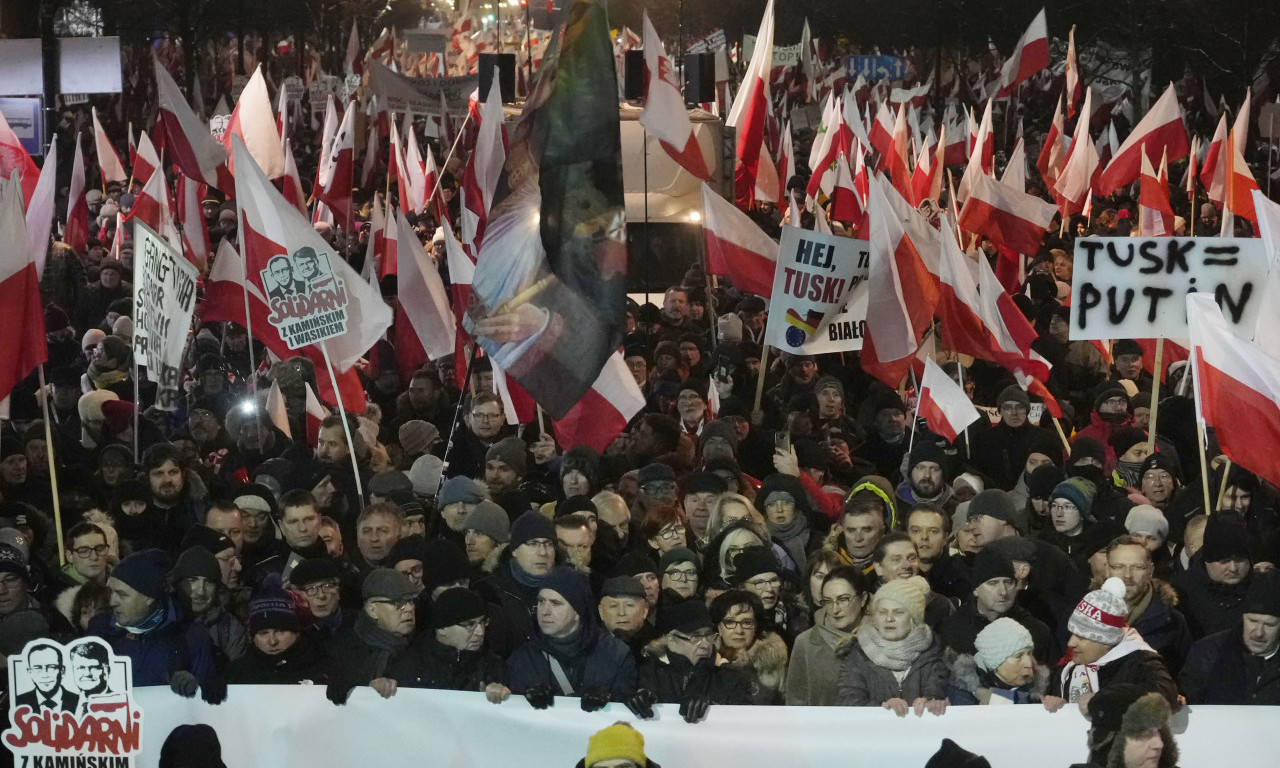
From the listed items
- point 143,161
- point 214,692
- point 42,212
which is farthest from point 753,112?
point 214,692

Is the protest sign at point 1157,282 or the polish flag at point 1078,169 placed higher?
the protest sign at point 1157,282

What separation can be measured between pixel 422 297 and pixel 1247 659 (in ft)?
20.0

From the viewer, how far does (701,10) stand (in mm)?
48938

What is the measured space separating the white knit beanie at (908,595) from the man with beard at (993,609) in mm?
171

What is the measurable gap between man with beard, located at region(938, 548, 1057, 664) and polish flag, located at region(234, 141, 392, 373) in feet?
12.6

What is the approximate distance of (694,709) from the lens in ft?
20.0

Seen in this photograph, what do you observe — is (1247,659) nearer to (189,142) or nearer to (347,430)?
(347,430)

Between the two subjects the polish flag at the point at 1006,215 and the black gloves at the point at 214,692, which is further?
the polish flag at the point at 1006,215

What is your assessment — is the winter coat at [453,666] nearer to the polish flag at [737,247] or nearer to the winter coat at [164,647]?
the winter coat at [164,647]

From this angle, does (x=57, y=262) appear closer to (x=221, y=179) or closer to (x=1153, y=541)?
(x=221, y=179)

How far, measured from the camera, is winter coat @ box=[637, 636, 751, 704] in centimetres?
632

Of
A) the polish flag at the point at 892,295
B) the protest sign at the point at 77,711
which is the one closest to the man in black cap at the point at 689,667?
the protest sign at the point at 77,711

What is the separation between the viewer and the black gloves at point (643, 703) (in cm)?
606

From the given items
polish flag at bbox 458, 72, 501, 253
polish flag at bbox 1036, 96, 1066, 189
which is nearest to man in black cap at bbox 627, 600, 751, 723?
polish flag at bbox 458, 72, 501, 253
